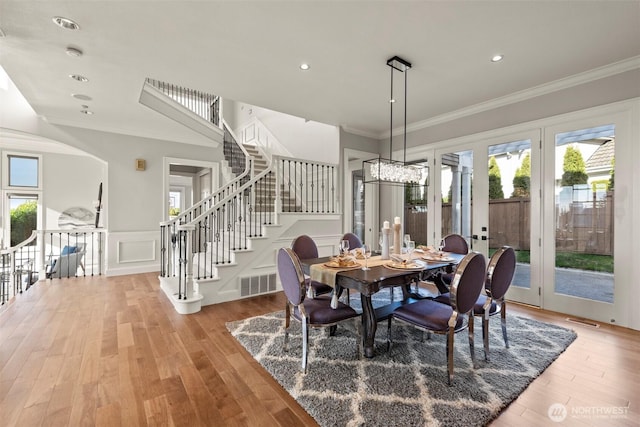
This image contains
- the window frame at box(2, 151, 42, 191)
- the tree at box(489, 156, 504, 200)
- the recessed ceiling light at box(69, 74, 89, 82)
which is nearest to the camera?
the recessed ceiling light at box(69, 74, 89, 82)

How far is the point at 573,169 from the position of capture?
138 inches

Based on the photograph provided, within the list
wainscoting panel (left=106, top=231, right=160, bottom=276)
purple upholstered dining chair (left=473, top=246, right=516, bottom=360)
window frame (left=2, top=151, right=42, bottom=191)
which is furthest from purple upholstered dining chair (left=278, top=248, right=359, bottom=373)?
window frame (left=2, top=151, right=42, bottom=191)

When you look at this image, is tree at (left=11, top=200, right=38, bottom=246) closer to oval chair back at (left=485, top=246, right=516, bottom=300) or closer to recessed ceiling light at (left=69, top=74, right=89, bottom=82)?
recessed ceiling light at (left=69, top=74, right=89, bottom=82)

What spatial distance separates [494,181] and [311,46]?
3209 millimetres

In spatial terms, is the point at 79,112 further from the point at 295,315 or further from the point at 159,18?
the point at 295,315

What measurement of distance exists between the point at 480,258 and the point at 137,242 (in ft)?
20.0

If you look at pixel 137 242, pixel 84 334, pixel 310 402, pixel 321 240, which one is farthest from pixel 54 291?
pixel 310 402

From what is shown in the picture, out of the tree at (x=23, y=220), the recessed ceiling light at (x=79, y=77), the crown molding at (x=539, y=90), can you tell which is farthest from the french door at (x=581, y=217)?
the tree at (x=23, y=220)

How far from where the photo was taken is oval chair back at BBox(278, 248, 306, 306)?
2287 mm

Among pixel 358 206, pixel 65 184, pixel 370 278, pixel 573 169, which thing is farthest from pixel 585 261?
pixel 65 184

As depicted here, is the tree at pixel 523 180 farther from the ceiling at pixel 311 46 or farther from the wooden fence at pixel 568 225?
the ceiling at pixel 311 46

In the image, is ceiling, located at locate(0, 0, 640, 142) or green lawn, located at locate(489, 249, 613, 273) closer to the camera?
ceiling, located at locate(0, 0, 640, 142)

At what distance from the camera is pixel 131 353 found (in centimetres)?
255

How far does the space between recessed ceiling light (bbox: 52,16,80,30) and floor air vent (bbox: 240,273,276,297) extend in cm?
325
